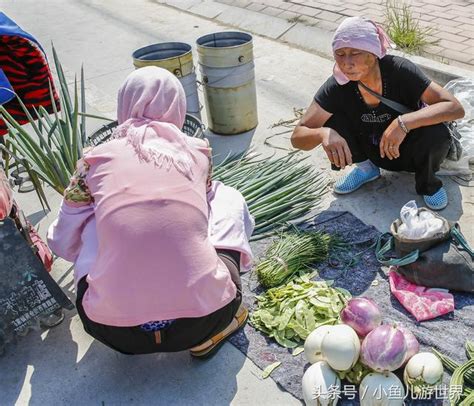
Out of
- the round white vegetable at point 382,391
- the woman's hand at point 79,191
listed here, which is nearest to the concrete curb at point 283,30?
the round white vegetable at point 382,391

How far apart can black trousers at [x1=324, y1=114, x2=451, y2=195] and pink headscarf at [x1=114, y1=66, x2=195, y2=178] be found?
1093 millimetres

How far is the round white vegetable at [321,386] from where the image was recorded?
185 centimetres

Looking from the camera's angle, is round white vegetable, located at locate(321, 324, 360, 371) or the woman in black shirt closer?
round white vegetable, located at locate(321, 324, 360, 371)

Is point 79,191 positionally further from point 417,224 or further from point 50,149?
point 417,224

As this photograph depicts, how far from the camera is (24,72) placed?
121 inches

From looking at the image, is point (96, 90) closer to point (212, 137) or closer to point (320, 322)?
point (212, 137)

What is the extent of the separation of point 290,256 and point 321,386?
2.38ft

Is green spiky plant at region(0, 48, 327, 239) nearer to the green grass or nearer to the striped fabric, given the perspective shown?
the striped fabric

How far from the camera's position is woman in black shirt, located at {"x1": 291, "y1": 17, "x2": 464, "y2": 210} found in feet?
8.20

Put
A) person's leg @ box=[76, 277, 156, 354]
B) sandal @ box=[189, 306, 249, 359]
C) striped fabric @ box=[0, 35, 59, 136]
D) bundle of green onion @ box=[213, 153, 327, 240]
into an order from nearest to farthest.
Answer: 1. person's leg @ box=[76, 277, 156, 354]
2. sandal @ box=[189, 306, 249, 359]
3. bundle of green onion @ box=[213, 153, 327, 240]
4. striped fabric @ box=[0, 35, 59, 136]

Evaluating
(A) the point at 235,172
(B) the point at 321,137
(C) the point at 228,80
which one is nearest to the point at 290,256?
(B) the point at 321,137

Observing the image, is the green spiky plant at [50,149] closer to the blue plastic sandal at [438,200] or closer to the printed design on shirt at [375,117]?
the printed design on shirt at [375,117]

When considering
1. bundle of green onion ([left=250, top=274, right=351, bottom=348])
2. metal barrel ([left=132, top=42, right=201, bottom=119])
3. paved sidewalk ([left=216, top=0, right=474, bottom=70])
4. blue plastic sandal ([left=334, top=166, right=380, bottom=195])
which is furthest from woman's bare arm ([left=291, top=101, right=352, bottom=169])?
paved sidewalk ([left=216, top=0, right=474, bottom=70])

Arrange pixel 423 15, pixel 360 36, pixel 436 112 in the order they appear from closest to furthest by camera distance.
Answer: pixel 360 36 < pixel 436 112 < pixel 423 15
